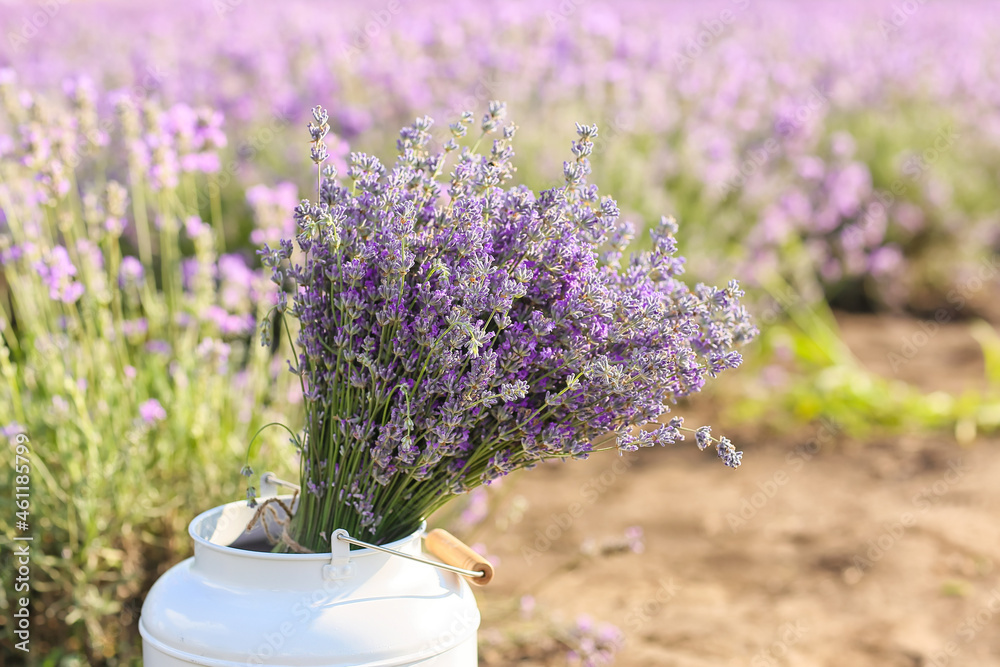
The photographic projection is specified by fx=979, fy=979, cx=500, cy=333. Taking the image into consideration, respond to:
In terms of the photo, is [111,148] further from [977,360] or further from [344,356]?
[977,360]

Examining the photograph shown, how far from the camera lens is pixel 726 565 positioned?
3090 millimetres

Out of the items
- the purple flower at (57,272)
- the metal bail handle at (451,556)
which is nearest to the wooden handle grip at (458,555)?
the metal bail handle at (451,556)

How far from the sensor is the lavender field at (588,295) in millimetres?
2111

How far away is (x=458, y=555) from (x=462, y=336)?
0.43 meters

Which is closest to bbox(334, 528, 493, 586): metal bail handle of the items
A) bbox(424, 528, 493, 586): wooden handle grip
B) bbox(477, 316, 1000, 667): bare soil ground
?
bbox(424, 528, 493, 586): wooden handle grip

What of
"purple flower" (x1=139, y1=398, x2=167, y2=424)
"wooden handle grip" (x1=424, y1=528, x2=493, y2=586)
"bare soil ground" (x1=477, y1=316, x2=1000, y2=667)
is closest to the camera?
"wooden handle grip" (x1=424, y1=528, x2=493, y2=586)

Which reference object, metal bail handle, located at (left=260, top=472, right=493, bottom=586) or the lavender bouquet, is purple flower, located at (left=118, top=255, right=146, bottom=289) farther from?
the lavender bouquet

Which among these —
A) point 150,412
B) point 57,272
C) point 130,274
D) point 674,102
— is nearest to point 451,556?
point 150,412

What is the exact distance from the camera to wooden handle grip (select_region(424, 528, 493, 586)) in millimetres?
1538

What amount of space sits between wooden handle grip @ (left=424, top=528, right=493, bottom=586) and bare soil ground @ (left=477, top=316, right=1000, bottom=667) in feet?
2.76

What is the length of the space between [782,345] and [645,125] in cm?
156

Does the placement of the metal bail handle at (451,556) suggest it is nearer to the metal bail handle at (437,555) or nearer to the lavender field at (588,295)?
the metal bail handle at (437,555)

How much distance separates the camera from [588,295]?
4.53 feet

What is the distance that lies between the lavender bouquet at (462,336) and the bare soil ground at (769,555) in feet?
3.31
